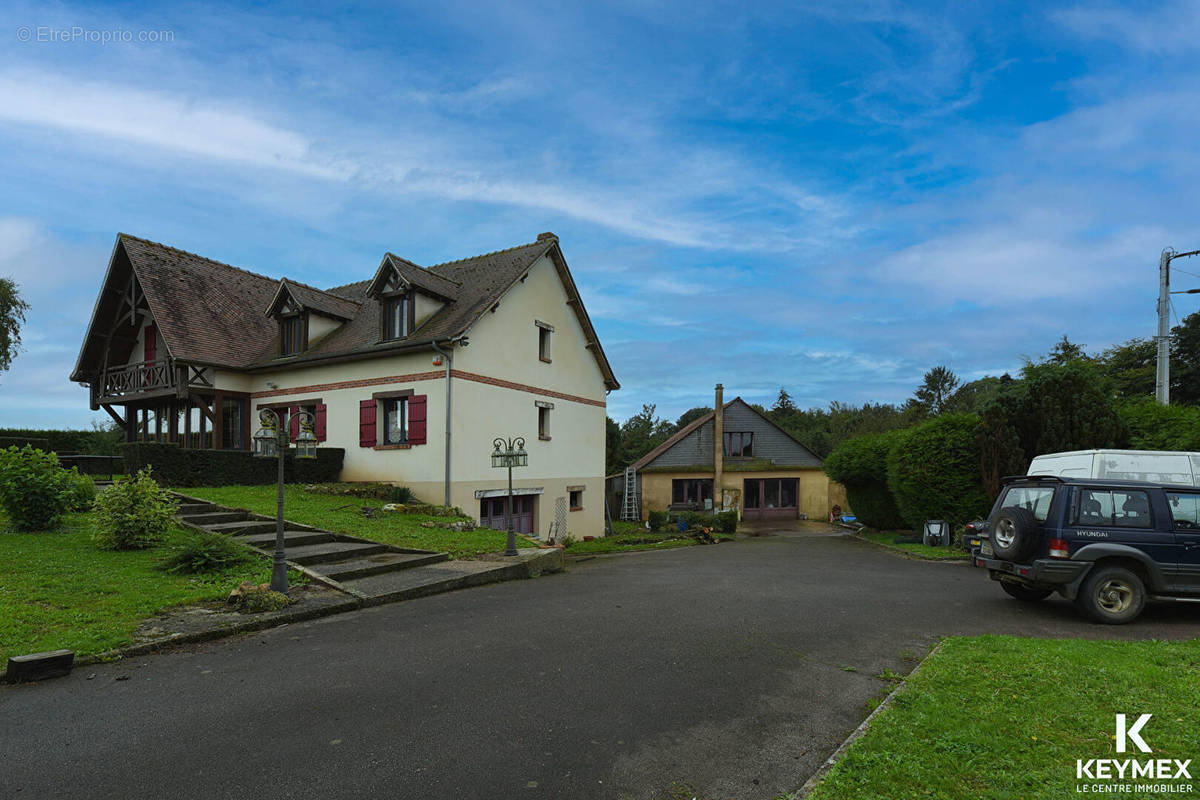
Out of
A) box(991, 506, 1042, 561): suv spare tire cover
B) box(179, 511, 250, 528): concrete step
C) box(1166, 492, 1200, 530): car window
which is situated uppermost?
box(1166, 492, 1200, 530): car window

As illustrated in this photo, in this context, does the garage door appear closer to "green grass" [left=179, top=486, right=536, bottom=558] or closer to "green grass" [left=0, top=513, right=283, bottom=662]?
"green grass" [left=179, top=486, right=536, bottom=558]

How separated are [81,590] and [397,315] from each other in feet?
41.5

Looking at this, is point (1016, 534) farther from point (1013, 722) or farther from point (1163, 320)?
point (1163, 320)

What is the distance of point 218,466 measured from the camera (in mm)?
16719

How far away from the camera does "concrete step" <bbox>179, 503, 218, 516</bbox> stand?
12875 mm

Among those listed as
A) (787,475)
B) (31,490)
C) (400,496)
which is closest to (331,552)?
(31,490)

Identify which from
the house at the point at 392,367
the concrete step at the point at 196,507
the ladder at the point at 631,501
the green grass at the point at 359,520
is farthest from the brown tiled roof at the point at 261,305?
the ladder at the point at 631,501

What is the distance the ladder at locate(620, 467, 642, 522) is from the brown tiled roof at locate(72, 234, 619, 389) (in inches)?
441

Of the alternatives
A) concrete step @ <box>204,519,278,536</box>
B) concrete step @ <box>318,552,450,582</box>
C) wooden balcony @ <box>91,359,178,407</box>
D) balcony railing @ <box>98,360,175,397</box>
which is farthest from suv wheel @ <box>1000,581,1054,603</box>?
balcony railing @ <box>98,360,175,397</box>

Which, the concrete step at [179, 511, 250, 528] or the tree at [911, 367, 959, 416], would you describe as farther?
the tree at [911, 367, 959, 416]

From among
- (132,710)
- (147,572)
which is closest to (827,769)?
(132,710)

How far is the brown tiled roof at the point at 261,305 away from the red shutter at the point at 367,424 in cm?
156

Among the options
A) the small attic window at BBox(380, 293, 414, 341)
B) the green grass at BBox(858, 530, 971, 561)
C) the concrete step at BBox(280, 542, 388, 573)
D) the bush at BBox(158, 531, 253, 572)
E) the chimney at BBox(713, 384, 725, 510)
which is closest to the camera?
the bush at BBox(158, 531, 253, 572)

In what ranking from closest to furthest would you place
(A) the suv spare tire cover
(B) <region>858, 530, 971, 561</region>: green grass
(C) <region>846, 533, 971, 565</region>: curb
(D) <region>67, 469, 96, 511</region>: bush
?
1. (A) the suv spare tire cover
2. (D) <region>67, 469, 96, 511</region>: bush
3. (C) <region>846, 533, 971, 565</region>: curb
4. (B) <region>858, 530, 971, 561</region>: green grass
